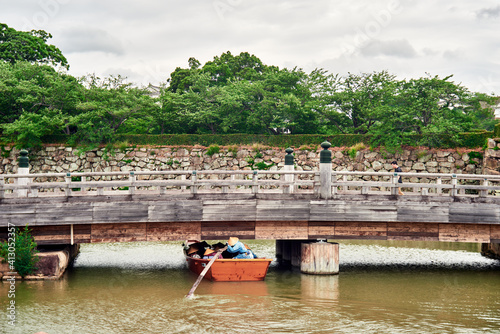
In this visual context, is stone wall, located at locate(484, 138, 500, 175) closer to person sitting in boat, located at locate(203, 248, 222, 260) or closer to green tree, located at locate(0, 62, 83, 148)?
person sitting in boat, located at locate(203, 248, 222, 260)

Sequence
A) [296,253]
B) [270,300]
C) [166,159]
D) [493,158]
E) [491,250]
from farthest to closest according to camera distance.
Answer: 1. [166,159]
2. [493,158]
3. [491,250]
4. [296,253]
5. [270,300]

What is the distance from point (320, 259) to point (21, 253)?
9673 millimetres

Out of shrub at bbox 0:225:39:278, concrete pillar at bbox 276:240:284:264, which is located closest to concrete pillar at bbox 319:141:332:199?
concrete pillar at bbox 276:240:284:264

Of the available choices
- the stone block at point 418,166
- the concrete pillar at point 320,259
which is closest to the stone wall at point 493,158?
the stone block at point 418,166

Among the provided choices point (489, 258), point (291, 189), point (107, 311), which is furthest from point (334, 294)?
point (489, 258)

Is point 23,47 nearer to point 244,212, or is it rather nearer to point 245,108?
point 245,108

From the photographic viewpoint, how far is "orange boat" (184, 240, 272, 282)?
1805 centimetres

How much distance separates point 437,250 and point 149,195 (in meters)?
→ 14.1

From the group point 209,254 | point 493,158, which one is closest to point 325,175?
point 209,254

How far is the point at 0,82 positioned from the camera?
3538 centimetres

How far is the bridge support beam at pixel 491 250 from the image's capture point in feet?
77.9

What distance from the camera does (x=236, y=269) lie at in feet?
59.8

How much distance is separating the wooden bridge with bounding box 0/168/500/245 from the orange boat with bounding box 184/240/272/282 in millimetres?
1381

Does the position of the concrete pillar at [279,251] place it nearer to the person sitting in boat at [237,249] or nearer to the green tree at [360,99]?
the person sitting in boat at [237,249]
